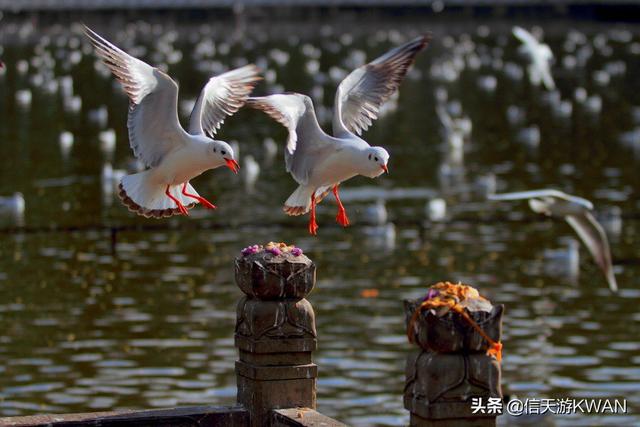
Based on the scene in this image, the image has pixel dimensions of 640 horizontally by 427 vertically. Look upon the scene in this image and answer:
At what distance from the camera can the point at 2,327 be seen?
61.0 feet

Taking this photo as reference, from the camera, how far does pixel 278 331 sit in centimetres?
884

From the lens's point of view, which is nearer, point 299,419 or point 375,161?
point 375,161

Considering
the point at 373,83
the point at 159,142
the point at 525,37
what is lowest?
the point at 159,142

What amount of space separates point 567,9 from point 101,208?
6847 centimetres

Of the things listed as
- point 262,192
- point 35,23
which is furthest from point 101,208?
point 35,23

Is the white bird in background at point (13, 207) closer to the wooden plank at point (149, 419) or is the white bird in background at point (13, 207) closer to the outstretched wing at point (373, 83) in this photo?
the outstretched wing at point (373, 83)

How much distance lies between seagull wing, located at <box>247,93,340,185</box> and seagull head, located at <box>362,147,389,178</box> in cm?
23

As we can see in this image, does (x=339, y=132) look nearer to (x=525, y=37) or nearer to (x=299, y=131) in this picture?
(x=299, y=131)

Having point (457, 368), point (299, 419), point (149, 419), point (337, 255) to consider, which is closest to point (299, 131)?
point (299, 419)

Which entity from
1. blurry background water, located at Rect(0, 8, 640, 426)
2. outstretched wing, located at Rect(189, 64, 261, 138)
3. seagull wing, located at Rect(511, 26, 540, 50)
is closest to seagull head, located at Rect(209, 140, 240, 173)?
outstretched wing, located at Rect(189, 64, 261, 138)

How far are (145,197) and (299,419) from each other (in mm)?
1380

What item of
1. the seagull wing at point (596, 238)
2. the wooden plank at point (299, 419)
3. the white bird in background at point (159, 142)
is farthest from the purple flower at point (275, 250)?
the seagull wing at point (596, 238)

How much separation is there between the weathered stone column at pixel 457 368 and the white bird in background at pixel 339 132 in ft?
4.94

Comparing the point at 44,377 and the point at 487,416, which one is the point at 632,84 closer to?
the point at 44,377
